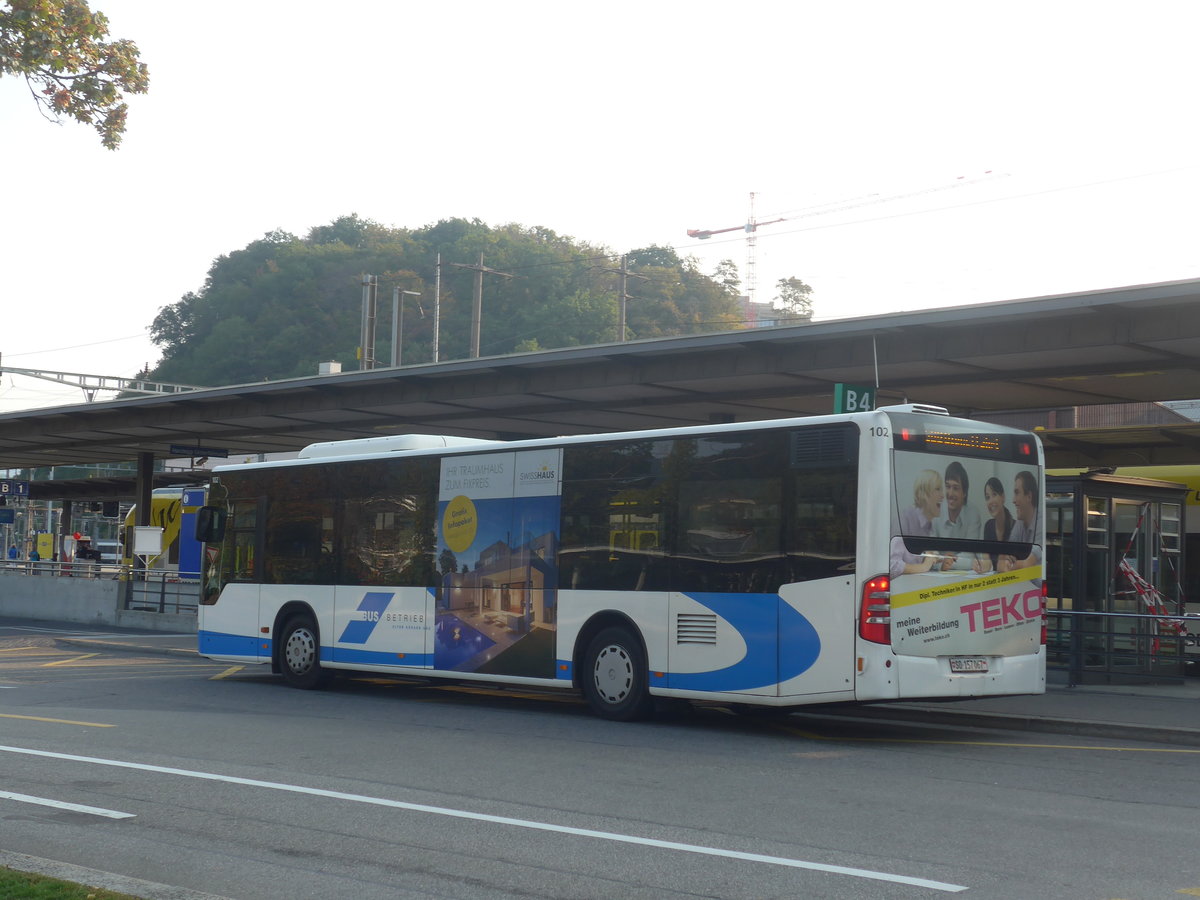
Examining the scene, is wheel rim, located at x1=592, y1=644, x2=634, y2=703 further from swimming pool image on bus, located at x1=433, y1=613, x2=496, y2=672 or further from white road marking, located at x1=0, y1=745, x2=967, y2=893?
white road marking, located at x1=0, y1=745, x2=967, y2=893

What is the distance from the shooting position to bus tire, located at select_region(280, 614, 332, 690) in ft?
58.4

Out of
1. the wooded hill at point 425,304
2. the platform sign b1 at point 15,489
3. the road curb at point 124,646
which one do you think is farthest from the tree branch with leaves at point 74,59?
the wooded hill at point 425,304

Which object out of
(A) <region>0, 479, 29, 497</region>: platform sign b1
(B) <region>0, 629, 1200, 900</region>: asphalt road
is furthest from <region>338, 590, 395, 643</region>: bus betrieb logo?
(A) <region>0, 479, 29, 497</region>: platform sign b1

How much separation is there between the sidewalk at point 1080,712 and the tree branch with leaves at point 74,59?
8.60 metres

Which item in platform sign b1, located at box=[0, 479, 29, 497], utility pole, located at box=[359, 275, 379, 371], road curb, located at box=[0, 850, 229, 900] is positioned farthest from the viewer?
utility pole, located at box=[359, 275, 379, 371]

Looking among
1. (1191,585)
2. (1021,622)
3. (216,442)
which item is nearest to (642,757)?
(1021,622)

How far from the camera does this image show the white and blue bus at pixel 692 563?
40.4 ft

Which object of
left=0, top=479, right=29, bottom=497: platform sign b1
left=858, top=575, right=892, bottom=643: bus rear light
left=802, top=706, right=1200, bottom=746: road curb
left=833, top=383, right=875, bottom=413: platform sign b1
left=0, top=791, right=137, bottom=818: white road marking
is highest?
left=833, top=383, right=875, bottom=413: platform sign b1

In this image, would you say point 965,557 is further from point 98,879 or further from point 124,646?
point 124,646

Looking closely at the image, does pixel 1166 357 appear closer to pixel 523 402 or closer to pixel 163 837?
pixel 523 402

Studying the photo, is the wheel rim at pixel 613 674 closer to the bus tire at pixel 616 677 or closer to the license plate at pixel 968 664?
the bus tire at pixel 616 677

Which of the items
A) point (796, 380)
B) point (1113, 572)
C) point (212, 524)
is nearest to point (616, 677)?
point (212, 524)

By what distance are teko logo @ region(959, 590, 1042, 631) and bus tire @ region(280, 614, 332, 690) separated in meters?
8.70

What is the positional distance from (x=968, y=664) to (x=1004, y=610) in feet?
2.44
